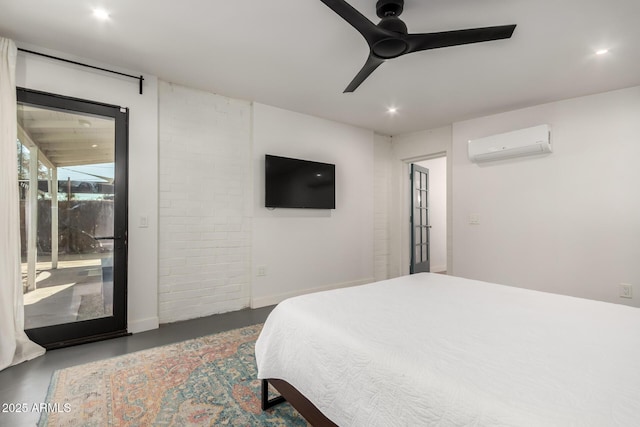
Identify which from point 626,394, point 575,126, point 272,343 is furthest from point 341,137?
point 626,394

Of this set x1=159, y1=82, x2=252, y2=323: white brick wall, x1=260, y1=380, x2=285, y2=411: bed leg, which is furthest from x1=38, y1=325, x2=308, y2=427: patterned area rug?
x1=159, y1=82, x2=252, y2=323: white brick wall

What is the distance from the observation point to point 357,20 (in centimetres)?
167

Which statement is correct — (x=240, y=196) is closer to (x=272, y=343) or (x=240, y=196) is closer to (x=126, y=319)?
(x=126, y=319)

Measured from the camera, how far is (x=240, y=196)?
3.66m

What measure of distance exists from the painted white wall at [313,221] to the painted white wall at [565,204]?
147cm

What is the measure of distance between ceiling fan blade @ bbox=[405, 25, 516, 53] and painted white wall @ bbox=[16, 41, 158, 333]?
2502mm

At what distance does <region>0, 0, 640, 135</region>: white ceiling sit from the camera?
79.8 inches

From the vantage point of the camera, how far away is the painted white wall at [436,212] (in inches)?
254

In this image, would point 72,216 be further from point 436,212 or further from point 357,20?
point 436,212

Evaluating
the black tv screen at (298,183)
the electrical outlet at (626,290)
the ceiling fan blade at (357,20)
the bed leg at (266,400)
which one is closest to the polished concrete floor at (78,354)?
the bed leg at (266,400)

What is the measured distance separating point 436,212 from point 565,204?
3133 millimetres

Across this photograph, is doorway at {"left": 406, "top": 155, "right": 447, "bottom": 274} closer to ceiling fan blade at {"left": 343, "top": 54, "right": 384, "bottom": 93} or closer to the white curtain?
ceiling fan blade at {"left": 343, "top": 54, "right": 384, "bottom": 93}

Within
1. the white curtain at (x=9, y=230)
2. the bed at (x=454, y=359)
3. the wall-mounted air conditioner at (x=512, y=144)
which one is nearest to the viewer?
the bed at (x=454, y=359)

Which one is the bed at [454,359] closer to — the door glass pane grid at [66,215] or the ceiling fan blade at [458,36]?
the ceiling fan blade at [458,36]
